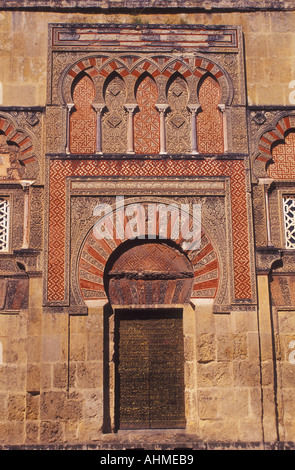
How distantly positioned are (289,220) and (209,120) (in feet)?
5.45

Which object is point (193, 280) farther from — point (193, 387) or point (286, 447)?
point (286, 447)

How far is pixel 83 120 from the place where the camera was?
26.5 ft

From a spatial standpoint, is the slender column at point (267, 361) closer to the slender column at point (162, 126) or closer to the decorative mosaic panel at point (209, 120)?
the decorative mosaic panel at point (209, 120)

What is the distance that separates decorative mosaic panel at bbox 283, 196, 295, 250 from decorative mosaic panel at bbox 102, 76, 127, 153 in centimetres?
221

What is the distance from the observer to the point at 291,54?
837 cm

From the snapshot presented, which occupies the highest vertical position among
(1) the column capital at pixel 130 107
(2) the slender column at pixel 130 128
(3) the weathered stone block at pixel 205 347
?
(1) the column capital at pixel 130 107

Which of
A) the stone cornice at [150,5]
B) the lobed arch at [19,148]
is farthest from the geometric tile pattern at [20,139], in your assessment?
the stone cornice at [150,5]

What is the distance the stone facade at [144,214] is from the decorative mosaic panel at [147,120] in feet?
0.06

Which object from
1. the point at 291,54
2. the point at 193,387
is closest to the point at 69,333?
the point at 193,387

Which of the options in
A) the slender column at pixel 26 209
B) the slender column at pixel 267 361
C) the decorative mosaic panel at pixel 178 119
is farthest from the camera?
the decorative mosaic panel at pixel 178 119

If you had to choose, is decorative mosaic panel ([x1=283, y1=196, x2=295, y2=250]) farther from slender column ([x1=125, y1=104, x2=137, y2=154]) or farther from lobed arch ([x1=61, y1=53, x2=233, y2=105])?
slender column ([x1=125, y1=104, x2=137, y2=154])

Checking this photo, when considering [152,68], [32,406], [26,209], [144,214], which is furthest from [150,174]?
[32,406]

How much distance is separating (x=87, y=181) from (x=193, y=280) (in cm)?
180

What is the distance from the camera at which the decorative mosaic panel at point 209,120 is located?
8.05m
